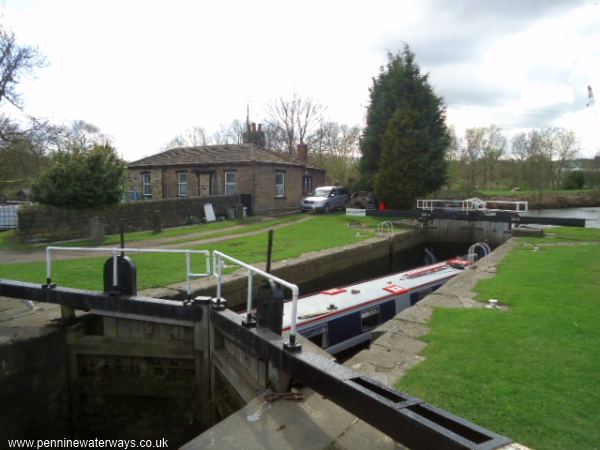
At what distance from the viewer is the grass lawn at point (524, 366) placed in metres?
3.67

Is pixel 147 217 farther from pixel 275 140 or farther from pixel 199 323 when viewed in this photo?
pixel 275 140

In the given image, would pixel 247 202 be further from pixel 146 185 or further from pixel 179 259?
pixel 179 259

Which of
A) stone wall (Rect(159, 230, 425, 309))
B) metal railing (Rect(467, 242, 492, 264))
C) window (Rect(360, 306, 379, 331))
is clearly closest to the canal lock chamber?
stone wall (Rect(159, 230, 425, 309))

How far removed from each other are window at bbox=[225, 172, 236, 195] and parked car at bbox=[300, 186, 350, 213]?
457cm

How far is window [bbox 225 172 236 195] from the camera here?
24798 millimetres

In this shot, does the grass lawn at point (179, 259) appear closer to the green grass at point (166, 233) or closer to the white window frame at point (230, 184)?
the green grass at point (166, 233)

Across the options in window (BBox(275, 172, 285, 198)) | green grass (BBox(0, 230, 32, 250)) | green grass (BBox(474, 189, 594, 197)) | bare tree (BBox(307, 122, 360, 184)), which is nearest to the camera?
green grass (BBox(0, 230, 32, 250))

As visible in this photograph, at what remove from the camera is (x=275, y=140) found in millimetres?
46781

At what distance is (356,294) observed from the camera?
30.9ft

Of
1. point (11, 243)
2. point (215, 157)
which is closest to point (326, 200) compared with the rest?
point (215, 157)

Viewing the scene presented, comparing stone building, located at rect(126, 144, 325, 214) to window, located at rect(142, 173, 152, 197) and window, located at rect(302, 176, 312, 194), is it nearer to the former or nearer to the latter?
window, located at rect(142, 173, 152, 197)

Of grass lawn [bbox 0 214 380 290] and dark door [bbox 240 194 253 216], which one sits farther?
dark door [bbox 240 194 253 216]

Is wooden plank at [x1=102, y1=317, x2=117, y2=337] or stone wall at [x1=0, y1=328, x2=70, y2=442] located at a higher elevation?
wooden plank at [x1=102, y1=317, x2=117, y2=337]

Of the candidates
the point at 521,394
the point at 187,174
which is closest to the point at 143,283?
the point at 521,394
